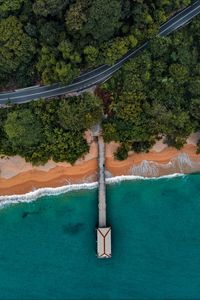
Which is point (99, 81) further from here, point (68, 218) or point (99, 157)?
point (68, 218)

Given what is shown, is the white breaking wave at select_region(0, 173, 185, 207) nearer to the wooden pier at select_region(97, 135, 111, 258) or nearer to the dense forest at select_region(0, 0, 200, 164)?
the wooden pier at select_region(97, 135, 111, 258)

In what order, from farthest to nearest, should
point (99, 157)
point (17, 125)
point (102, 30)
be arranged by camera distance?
point (99, 157) < point (17, 125) < point (102, 30)

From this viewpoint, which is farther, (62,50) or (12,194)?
(12,194)

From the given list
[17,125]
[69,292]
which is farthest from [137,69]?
[69,292]

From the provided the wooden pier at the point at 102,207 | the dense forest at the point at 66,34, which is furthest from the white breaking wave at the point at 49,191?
the dense forest at the point at 66,34

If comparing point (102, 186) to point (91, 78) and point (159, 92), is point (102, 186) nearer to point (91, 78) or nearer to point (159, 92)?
point (91, 78)

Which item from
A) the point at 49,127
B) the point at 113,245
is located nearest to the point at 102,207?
the point at 113,245

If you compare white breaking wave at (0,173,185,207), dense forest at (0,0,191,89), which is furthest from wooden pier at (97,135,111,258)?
dense forest at (0,0,191,89)
